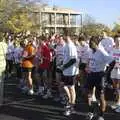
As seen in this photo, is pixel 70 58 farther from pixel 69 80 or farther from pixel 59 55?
pixel 59 55

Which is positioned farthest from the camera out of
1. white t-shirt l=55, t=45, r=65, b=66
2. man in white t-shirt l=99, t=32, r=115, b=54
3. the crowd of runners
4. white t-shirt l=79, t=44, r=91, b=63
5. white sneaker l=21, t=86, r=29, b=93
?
white sneaker l=21, t=86, r=29, b=93

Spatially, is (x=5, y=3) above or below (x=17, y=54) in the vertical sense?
above

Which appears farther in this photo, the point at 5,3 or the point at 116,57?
the point at 5,3

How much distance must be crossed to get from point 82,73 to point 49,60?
1160mm

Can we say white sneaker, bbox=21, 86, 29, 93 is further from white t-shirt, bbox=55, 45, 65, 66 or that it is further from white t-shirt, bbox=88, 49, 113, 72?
white t-shirt, bbox=88, 49, 113, 72

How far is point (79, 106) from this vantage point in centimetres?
1358

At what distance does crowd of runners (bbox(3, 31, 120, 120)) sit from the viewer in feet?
36.2

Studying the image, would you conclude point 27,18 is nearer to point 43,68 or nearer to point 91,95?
point 43,68

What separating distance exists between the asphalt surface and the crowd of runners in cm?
31

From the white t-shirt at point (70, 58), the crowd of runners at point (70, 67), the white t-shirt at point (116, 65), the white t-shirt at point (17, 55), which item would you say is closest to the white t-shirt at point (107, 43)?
the crowd of runners at point (70, 67)

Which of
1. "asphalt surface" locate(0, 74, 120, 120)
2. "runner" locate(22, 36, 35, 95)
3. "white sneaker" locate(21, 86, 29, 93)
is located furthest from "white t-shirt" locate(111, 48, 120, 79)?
"white sneaker" locate(21, 86, 29, 93)

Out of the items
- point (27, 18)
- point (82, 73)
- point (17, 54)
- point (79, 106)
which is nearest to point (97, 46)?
point (79, 106)

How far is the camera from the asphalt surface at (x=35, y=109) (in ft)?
39.0

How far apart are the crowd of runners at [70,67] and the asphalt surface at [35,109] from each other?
0.31m
